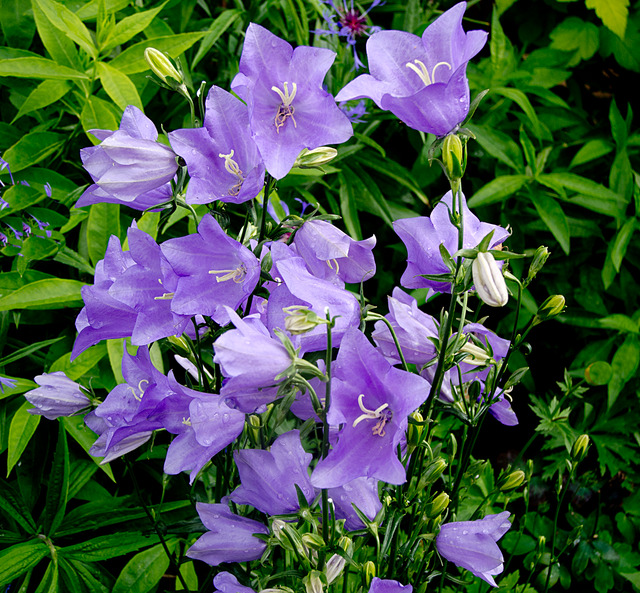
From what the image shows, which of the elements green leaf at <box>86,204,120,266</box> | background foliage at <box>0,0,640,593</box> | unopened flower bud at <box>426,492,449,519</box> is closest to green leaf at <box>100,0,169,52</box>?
background foliage at <box>0,0,640,593</box>

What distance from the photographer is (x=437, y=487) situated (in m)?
1.44

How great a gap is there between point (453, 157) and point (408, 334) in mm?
170

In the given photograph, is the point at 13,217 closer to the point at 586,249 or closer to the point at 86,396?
the point at 86,396

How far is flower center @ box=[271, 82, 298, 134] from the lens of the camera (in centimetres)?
55

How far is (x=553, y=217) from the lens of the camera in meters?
1.40

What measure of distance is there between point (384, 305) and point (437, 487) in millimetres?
459

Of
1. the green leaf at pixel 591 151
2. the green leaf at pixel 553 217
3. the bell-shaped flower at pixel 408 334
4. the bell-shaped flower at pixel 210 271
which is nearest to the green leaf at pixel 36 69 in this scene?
the bell-shaped flower at pixel 210 271

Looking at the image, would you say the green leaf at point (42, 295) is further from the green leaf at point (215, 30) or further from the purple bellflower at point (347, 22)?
the purple bellflower at point (347, 22)

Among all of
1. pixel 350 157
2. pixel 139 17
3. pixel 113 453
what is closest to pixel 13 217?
pixel 139 17

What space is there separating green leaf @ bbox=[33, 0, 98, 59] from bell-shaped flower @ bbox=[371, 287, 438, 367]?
0.75 metres

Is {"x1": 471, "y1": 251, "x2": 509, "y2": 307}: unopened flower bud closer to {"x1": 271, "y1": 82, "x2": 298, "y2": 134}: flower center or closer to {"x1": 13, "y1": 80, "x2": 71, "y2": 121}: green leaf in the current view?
{"x1": 271, "y1": 82, "x2": 298, "y2": 134}: flower center

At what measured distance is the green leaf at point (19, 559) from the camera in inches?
31.4

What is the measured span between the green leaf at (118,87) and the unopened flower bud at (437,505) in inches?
29.8

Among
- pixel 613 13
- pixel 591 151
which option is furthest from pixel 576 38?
pixel 591 151
